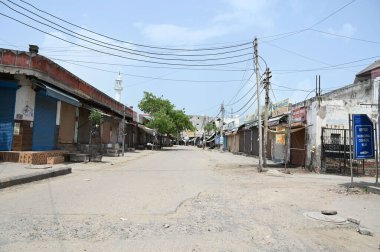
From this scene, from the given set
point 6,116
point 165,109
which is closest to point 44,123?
point 6,116

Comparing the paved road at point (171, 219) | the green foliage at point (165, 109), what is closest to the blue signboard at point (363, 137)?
the paved road at point (171, 219)

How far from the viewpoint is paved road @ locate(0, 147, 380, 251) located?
6023 millimetres

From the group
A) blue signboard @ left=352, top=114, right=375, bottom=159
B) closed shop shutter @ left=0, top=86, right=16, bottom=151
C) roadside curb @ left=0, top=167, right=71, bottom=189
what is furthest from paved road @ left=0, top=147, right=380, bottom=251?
closed shop shutter @ left=0, top=86, right=16, bottom=151

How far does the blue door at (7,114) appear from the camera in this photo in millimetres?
17875

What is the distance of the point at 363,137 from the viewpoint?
47.2 feet

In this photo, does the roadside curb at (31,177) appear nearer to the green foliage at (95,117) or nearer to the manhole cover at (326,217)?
the manhole cover at (326,217)

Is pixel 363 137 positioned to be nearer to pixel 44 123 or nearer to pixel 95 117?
pixel 44 123

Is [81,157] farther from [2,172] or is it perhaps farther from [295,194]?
[295,194]

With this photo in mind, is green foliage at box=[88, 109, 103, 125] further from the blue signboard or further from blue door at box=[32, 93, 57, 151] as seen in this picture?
the blue signboard

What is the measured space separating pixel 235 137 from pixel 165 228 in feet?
163

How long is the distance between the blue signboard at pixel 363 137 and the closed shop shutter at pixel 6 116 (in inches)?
595

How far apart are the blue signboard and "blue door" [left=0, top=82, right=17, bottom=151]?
15092 mm

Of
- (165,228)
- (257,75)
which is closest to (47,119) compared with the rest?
(257,75)

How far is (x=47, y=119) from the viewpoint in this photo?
20719 millimetres
